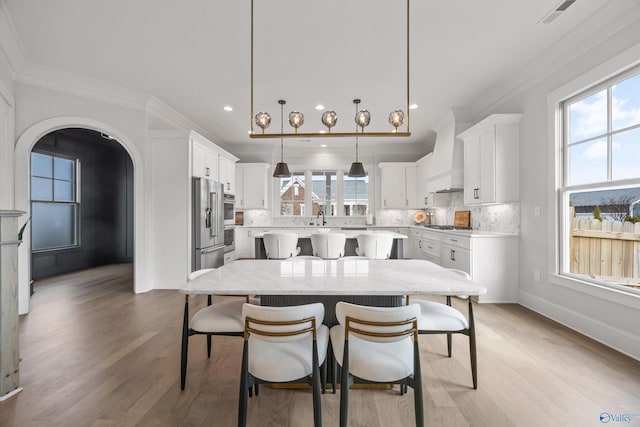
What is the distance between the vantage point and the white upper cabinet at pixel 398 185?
7168mm

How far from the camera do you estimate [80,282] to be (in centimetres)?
504

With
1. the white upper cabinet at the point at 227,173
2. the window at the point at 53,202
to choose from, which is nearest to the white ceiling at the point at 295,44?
the white upper cabinet at the point at 227,173

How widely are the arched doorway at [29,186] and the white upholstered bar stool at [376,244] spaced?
3243 millimetres

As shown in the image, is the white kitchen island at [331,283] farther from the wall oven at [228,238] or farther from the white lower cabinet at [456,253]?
the wall oven at [228,238]

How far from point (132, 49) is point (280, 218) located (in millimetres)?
4906

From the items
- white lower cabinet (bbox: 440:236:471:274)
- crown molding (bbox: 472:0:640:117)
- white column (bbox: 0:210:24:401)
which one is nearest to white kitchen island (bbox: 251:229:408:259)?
white lower cabinet (bbox: 440:236:471:274)

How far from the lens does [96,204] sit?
667 cm

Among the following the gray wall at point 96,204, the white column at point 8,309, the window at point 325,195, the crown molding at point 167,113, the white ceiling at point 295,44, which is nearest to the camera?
the white column at point 8,309

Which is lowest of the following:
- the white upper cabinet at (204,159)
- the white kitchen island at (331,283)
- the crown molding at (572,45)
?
the white kitchen island at (331,283)

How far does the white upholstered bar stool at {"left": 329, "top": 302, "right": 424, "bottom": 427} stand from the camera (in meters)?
1.37

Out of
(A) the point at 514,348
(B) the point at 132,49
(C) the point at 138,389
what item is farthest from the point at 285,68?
(A) the point at 514,348

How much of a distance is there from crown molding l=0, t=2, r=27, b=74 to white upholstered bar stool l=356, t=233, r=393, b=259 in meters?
4.10

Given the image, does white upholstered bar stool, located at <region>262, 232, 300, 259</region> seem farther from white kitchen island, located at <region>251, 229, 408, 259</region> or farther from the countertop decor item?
the countertop decor item

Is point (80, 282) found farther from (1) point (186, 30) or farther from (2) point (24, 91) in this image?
(1) point (186, 30)
